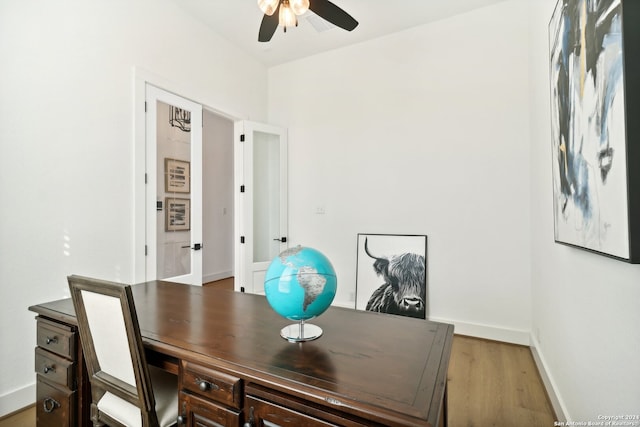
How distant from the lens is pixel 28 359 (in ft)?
6.93

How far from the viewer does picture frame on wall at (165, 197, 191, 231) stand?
3.04m

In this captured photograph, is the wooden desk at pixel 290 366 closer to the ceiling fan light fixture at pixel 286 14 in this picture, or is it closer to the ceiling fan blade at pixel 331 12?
the ceiling fan light fixture at pixel 286 14

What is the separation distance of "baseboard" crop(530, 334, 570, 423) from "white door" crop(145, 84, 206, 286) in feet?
10.4

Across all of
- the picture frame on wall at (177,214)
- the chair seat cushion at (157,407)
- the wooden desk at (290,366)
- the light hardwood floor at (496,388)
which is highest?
the picture frame on wall at (177,214)

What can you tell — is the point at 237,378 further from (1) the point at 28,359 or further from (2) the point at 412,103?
(2) the point at 412,103

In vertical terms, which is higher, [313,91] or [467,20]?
[467,20]

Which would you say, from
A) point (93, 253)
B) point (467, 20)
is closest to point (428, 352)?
point (93, 253)

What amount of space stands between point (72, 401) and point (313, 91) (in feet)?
12.6

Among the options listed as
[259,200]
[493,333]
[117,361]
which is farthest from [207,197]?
[493,333]

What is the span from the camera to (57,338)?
1496 mm

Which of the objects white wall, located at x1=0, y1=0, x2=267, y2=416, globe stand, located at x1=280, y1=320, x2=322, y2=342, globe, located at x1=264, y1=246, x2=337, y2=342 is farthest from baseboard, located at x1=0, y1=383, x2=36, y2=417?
globe, located at x1=264, y1=246, x2=337, y2=342

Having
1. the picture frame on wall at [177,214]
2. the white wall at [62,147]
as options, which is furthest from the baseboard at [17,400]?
the picture frame on wall at [177,214]

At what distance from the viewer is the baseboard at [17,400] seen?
197 centimetres

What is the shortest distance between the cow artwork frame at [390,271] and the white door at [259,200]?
3.95 ft
